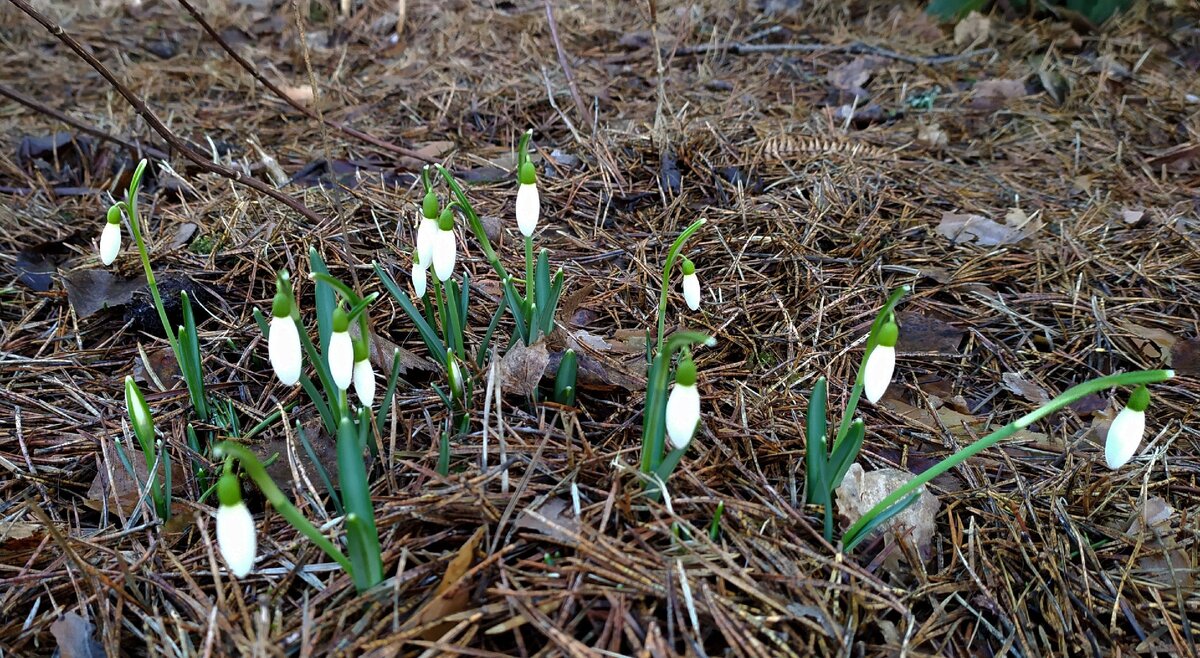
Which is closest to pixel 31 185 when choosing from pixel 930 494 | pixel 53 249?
pixel 53 249

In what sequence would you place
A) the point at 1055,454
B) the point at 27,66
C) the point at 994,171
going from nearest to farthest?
the point at 1055,454, the point at 994,171, the point at 27,66

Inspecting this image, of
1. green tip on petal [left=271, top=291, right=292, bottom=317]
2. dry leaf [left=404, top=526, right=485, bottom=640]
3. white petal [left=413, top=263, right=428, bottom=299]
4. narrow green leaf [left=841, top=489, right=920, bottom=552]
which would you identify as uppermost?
green tip on petal [left=271, top=291, right=292, bottom=317]

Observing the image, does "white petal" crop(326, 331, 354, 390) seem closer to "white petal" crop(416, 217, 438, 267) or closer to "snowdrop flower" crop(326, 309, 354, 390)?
"snowdrop flower" crop(326, 309, 354, 390)

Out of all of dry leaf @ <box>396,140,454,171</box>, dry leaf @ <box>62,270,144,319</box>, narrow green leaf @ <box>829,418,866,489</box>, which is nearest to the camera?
narrow green leaf @ <box>829,418,866,489</box>

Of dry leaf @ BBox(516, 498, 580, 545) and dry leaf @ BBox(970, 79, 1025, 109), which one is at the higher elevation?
dry leaf @ BBox(516, 498, 580, 545)

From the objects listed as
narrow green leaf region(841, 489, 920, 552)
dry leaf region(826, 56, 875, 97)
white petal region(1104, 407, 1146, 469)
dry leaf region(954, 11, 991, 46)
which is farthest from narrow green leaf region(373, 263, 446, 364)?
dry leaf region(954, 11, 991, 46)

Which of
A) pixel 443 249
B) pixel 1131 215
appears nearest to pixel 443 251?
pixel 443 249

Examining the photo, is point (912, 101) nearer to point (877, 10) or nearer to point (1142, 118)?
point (1142, 118)

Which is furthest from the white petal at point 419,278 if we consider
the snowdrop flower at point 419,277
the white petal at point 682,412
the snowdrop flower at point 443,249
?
the white petal at point 682,412
